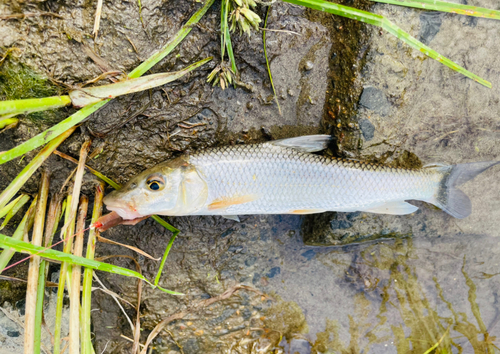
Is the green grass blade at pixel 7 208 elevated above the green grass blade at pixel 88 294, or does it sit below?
above

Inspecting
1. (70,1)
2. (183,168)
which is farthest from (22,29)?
(183,168)

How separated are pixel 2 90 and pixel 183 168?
149 centimetres

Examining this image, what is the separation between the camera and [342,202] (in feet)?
8.64

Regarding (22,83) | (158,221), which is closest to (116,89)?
(22,83)

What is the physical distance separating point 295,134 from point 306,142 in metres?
0.26

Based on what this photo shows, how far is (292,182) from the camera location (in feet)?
Answer: 8.34

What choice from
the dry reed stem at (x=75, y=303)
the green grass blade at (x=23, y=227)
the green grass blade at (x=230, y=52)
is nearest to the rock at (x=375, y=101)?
the green grass blade at (x=230, y=52)

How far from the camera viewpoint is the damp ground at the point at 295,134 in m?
2.45

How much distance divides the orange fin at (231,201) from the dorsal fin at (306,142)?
0.52 meters

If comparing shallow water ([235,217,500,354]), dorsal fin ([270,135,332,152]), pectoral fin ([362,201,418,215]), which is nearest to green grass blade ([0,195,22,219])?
dorsal fin ([270,135,332,152])

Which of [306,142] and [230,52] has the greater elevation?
[230,52]

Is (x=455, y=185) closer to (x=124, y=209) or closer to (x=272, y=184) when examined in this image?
→ (x=272, y=184)

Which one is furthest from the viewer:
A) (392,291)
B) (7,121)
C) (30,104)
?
(392,291)

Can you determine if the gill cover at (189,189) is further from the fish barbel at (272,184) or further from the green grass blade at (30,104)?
the green grass blade at (30,104)
